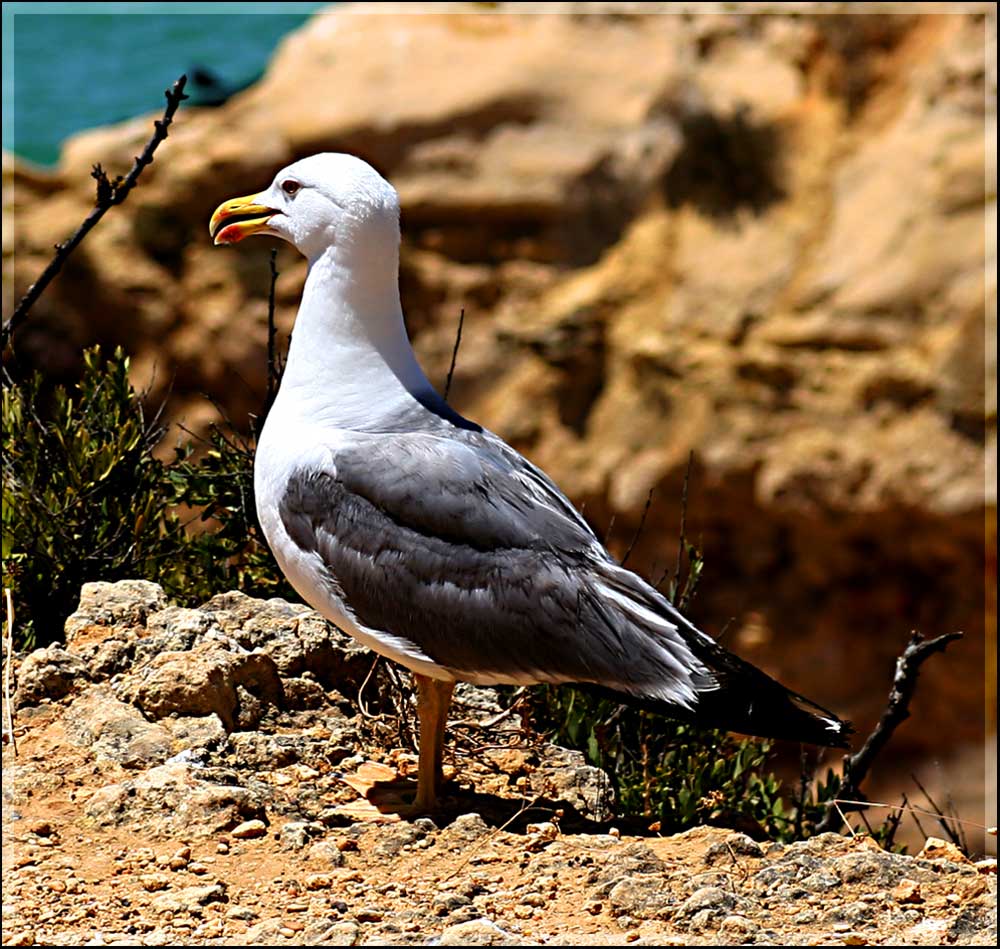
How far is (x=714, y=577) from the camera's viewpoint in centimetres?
1476

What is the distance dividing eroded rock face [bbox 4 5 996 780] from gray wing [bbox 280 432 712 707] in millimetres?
9381

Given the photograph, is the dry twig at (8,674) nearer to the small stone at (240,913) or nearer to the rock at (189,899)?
the rock at (189,899)

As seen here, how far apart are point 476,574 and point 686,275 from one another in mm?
11290

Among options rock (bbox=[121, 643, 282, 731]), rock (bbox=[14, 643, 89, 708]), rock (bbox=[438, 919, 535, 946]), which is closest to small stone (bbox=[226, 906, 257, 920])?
rock (bbox=[438, 919, 535, 946])

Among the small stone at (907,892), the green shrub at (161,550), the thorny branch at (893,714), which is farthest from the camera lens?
the thorny branch at (893,714)

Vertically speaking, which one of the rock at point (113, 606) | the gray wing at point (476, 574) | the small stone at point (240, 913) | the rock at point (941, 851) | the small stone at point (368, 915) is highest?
the gray wing at point (476, 574)

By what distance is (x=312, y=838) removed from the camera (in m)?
4.18

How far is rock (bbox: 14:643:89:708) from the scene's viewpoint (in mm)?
4758

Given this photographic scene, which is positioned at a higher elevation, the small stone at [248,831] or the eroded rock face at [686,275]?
the eroded rock face at [686,275]

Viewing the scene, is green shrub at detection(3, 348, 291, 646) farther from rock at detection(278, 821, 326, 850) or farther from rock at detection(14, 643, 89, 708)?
rock at detection(278, 821, 326, 850)

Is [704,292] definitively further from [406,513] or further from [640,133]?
[406,513]

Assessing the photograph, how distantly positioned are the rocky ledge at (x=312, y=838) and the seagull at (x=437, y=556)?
37 centimetres

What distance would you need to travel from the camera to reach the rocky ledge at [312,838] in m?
3.67

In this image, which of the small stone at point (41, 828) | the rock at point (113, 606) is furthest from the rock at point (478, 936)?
the rock at point (113, 606)
